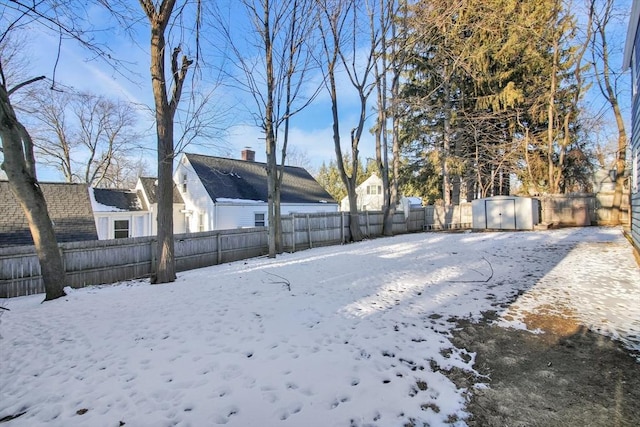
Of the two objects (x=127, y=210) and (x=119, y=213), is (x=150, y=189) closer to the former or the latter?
(x=127, y=210)

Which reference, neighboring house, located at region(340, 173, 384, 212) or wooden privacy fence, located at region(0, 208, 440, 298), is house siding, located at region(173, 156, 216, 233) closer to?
wooden privacy fence, located at region(0, 208, 440, 298)

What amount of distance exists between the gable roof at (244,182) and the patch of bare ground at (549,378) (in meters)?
14.9

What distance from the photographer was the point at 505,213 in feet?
56.4

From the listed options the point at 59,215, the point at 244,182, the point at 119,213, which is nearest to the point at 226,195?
the point at 244,182

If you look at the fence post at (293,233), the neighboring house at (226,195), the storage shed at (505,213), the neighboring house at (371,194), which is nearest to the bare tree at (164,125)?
the fence post at (293,233)

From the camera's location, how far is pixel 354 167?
1489cm

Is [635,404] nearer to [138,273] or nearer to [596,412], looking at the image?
[596,412]

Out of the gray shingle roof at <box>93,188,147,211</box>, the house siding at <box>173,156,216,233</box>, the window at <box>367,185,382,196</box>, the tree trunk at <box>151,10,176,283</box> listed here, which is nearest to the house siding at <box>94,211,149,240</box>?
the gray shingle roof at <box>93,188,147,211</box>

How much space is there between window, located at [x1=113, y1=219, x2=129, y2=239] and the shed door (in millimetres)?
19848

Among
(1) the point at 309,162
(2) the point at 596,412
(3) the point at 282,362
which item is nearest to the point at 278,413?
(3) the point at 282,362

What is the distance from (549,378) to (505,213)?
16.4 meters

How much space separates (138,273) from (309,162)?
3869cm

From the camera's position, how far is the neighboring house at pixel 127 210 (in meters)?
16.1

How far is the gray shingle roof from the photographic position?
16.7 meters
